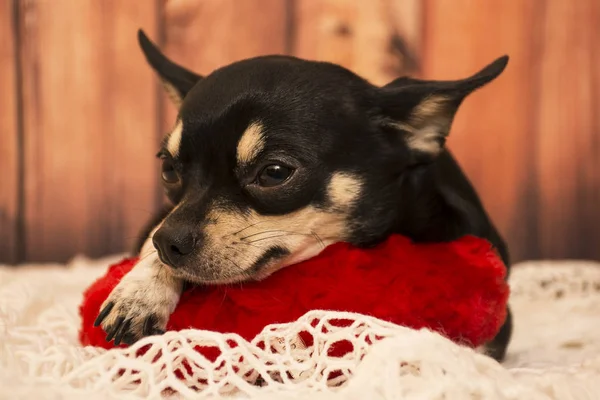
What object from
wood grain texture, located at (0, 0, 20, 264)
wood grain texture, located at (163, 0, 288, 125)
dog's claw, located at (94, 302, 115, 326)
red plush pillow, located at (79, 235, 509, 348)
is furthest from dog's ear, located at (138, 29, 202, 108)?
wood grain texture, located at (0, 0, 20, 264)

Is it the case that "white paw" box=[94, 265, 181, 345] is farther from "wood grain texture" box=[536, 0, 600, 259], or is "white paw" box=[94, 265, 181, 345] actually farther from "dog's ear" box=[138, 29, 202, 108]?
"wood grain texture" box=[536, 0, 600, 259]

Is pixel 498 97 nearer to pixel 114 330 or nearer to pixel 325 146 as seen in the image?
pixel 325 146

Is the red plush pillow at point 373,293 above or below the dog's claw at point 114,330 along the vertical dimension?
above

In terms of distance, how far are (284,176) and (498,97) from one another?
179 cm

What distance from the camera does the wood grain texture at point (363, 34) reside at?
9.38ft

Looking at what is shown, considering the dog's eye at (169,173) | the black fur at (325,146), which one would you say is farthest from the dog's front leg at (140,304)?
the dog's eye at (169,173)

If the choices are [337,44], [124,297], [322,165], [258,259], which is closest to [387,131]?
[322,165]

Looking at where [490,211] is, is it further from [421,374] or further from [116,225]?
[421,374]

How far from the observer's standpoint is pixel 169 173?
1567 millimetres

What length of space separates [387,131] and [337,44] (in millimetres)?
→ 1456

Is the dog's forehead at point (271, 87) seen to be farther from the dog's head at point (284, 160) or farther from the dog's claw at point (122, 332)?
the dog's claw at point (122, 332)

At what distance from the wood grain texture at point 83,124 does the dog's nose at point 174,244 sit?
5.32ft

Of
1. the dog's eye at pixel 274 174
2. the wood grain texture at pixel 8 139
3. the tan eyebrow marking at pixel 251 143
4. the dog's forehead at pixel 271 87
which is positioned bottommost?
the wood grain texture at pixel 8 139

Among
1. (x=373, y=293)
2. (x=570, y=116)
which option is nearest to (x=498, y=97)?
(x=570, y=116)
